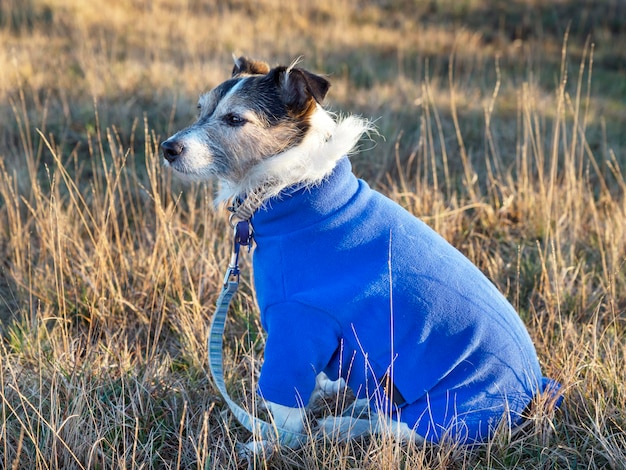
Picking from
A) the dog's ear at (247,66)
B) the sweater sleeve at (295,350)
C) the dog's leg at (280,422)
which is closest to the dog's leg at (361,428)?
the dog's leg at (280,422)

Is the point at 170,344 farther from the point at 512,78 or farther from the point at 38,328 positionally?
the point at 512,78

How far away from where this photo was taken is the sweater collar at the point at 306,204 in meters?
2.69

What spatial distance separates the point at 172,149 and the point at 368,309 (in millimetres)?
1138

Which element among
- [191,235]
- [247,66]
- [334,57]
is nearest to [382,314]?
[247,66]

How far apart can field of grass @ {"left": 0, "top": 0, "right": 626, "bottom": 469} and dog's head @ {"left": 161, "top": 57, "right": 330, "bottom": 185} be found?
695 millimetres

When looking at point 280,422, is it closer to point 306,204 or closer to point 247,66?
point 306,204

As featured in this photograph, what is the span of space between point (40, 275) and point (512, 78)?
8193 mm

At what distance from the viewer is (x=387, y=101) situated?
811cm

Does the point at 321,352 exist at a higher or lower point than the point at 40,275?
higher

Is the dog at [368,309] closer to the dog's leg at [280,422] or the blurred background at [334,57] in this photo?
the dog's leg at [280,422]

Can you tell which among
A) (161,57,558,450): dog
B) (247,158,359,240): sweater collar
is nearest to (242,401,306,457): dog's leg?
(161,57,558,450): dog

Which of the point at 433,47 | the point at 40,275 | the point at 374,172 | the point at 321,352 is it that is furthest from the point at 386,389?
the point at 433,47

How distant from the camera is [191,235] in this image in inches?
172

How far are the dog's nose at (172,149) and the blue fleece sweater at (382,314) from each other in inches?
20.1
